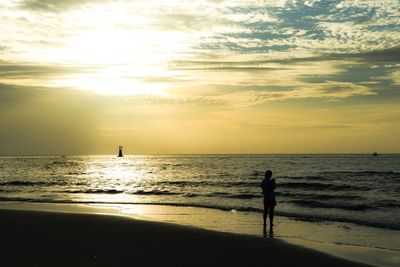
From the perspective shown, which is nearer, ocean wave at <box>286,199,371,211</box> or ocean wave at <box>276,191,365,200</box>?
ocean wave at <box>286,199,371,211</box>

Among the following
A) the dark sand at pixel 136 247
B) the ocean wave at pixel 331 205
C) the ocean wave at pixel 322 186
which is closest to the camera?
the dark sand at pixel 136 247

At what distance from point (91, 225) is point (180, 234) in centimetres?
360

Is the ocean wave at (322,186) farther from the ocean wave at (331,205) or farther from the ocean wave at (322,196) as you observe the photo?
the ocean wave at (331,205)

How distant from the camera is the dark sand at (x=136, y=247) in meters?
10.5

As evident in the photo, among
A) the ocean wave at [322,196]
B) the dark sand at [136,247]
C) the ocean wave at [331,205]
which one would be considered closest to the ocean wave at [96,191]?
the ocean wave at [322,196]

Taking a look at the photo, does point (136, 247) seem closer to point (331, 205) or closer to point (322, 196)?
point (331, 205)

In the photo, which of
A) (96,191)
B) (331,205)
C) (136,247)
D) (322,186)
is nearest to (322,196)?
(331,205)

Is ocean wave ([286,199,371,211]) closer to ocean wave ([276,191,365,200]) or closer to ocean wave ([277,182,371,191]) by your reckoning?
ocean wave ([276,191,365,200])

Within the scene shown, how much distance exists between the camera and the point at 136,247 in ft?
39.2

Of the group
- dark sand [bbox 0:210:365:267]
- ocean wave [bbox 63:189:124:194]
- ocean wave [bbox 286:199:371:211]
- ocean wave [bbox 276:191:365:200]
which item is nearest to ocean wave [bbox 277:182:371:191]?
ocean wave [bbox 276:191:365:200]

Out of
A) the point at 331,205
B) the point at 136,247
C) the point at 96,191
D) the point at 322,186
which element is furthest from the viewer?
the point at 322,186

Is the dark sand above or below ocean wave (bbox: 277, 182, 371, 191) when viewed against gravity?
above

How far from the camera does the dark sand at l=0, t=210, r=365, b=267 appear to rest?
1049cm

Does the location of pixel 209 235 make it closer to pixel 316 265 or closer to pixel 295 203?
pixel 316 265
